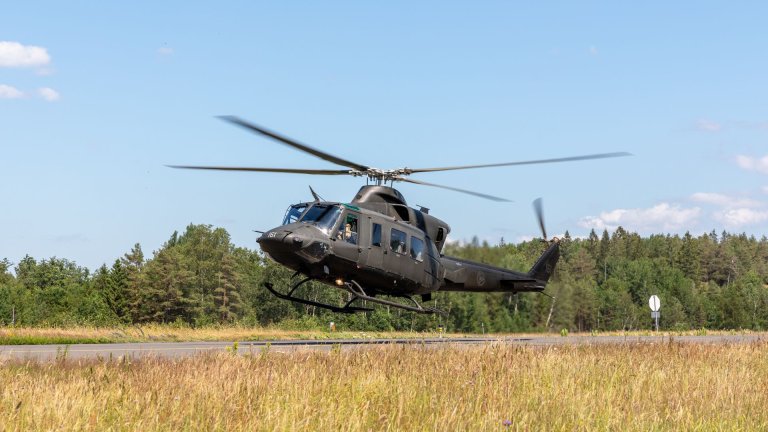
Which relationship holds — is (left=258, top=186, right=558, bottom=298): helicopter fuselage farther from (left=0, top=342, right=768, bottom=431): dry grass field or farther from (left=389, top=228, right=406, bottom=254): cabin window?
(left=0, top=342, right=768, bottom=431): dry grass field

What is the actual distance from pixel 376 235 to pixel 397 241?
74cm

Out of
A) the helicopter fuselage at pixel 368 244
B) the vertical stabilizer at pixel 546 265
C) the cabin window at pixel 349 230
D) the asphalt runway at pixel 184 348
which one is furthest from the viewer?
the vertical stabilizer at pixel 546 265

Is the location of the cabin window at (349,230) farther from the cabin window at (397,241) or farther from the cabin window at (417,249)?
the cabin window at (417,249)

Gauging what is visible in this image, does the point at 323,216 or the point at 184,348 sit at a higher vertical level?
the point at 323,216

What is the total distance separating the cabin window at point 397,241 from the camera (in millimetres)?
20453

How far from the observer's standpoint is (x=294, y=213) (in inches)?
790

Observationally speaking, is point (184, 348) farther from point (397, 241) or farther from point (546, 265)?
point (546, 265)

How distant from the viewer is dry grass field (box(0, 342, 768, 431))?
6207mm

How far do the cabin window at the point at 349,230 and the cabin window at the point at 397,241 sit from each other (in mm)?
1127

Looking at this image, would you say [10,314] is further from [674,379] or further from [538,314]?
[674,379]

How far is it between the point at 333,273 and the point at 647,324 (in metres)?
80.2

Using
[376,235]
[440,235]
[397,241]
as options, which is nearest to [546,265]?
[440,235]

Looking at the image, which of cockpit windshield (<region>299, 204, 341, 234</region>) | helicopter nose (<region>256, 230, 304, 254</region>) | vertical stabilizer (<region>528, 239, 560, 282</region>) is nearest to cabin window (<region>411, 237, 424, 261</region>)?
cockpit windshield (<region>299, 204, 341, 234</region>)

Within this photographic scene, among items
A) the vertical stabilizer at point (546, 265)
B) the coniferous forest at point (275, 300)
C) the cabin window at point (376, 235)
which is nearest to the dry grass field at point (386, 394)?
the cabin window at point (376, 235)
